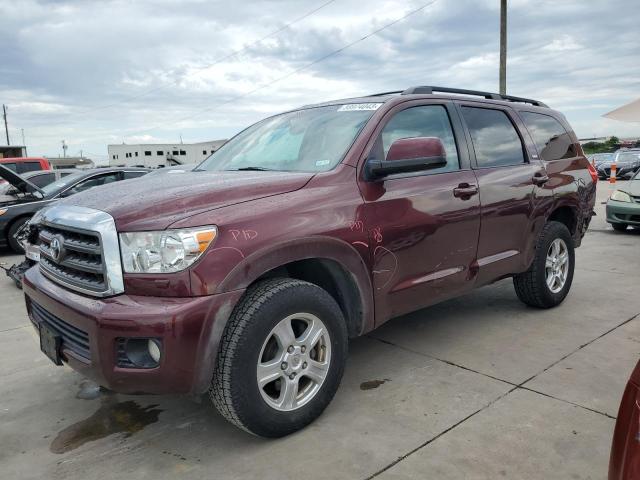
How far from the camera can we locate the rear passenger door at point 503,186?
398cm

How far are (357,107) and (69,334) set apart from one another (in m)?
2.21

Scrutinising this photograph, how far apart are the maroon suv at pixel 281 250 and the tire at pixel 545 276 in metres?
Result: 0.38

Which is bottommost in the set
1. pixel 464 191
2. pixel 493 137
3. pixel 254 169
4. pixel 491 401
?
pixel 491 401

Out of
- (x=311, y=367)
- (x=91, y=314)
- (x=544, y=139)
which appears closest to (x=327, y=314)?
(x=311, y=367)

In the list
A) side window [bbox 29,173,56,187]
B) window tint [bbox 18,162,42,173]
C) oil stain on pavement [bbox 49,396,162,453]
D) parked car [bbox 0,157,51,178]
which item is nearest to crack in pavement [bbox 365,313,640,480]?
oil stain on pavement [bbox 49,396,162,453]

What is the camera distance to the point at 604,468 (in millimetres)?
2479

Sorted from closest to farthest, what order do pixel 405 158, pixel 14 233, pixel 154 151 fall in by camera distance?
1. pixel 405 158
2. pixel 14 233
3. pixel 154 151

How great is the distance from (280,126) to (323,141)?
0.63 m

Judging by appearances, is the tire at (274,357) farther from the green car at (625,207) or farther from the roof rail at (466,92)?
the green car at (625,207)

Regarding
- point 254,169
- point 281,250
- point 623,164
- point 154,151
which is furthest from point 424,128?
point 154,151

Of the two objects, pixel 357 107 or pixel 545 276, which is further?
pixel 545 276

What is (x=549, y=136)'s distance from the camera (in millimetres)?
4871

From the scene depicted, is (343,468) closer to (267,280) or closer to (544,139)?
(267,280)

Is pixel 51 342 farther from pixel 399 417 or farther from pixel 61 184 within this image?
pixel 61 184
